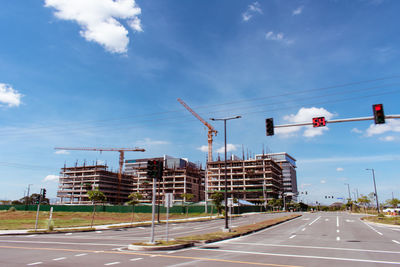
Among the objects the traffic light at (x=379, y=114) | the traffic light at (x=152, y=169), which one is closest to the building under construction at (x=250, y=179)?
the traffic light at (x=152, y=169)

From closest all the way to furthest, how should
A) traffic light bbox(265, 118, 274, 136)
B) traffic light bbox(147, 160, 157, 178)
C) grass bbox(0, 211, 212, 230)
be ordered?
traffic light bbox(147, 160, 157, 178) → traffic light bbox(265, 118, 274, 136) → grass bbox(0, 211, 212, 230)

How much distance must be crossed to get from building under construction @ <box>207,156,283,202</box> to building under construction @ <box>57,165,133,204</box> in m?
60.7

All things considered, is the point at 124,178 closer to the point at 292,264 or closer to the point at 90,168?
the point at 90,168

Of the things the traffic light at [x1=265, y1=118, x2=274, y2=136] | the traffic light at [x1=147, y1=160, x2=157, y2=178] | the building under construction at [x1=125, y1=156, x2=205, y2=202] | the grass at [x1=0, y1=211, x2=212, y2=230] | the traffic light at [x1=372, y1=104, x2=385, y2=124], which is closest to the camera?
the traffic light at [x1=372, y1=104, x2=385, y2=124]

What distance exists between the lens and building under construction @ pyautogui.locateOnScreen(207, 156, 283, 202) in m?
122

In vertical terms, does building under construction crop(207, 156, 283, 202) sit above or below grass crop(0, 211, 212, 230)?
above

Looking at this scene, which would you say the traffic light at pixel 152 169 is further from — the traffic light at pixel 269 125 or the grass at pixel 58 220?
the grass at pixel 58 220

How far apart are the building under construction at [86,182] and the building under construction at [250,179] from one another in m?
60.7

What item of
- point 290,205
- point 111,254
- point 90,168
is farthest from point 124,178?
point 111,254

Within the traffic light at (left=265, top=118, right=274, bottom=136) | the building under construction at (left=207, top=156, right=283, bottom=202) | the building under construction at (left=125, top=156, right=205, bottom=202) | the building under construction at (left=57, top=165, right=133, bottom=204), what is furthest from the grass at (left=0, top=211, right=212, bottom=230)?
the building under construction at (left=57, top=165, right=133, bottom=204)

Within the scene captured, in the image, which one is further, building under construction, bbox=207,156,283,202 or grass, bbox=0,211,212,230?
building under construction, bbox=207,156,283,202

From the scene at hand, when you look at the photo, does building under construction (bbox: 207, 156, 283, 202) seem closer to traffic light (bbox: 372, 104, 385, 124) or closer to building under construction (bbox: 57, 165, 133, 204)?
building under construction (bbox: 57, 165, 133, 204)

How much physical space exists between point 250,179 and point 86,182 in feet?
287

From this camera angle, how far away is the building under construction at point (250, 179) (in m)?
122
